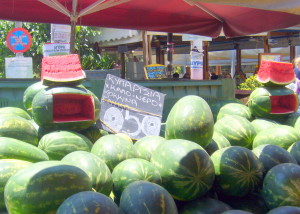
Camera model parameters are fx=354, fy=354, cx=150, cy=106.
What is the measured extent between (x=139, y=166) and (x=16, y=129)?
1065 millimetres

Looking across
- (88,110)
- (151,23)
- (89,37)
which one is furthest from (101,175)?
(89,37)

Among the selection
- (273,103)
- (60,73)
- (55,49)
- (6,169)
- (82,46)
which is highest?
(82,46)

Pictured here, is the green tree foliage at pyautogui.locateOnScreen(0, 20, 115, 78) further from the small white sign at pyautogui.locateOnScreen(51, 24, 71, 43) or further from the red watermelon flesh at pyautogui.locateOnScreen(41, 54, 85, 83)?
the red watermelon flesh at pyautogui.locateOnScreen(41, 54, 85, 83)

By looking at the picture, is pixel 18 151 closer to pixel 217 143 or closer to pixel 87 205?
pixel 87 205

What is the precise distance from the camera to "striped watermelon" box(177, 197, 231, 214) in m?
1.94

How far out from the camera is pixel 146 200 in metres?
1.70

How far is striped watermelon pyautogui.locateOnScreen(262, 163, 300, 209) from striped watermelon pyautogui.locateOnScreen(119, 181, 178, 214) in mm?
626

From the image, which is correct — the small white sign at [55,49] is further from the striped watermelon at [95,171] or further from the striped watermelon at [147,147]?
the striped watermelon at [95,171]

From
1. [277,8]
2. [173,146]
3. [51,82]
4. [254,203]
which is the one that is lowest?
[254,203]

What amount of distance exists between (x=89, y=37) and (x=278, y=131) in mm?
8453

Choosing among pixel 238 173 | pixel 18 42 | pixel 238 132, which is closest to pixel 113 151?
pixel 238 173

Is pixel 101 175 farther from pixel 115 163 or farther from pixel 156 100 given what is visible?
pixel 156 100

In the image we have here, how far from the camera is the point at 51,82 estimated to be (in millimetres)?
3014

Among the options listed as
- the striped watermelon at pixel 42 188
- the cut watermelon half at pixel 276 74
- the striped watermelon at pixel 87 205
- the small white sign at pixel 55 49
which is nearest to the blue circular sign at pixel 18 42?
the small white sign at pixel 55 49
